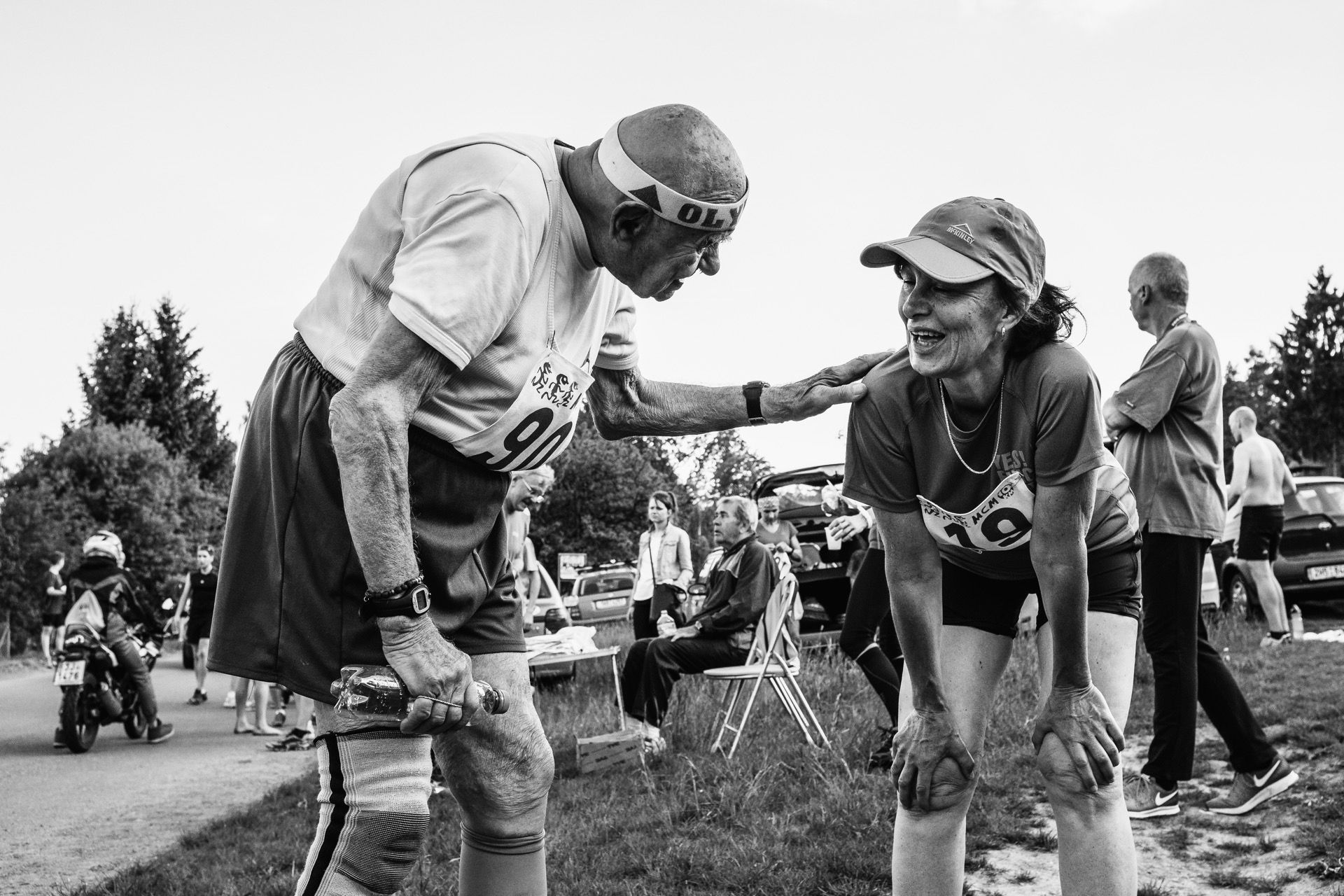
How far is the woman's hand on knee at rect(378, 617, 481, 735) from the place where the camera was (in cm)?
208

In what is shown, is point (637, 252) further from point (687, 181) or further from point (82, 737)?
point (82, 737)

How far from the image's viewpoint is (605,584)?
90.6 ft

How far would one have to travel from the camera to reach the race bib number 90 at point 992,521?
273 cm

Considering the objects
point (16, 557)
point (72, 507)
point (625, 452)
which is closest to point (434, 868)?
point (16, 557)

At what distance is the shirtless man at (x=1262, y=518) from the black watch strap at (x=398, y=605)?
342 inches

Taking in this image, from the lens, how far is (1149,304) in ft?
16.7

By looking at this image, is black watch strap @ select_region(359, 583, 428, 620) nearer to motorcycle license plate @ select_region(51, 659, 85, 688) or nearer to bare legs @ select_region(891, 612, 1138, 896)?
bare legs @ select_region(891, 612, 1138, 896)

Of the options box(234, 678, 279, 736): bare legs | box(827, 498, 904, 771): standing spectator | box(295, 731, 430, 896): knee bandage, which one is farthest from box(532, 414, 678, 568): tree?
box(295, 731, 430, 896): knee bandage

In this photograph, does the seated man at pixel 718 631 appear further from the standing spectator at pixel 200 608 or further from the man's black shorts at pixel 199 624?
the man's black shorts at pixel 199 624

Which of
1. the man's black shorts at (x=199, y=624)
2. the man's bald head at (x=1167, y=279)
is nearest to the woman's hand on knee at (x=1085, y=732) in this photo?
the man's bald head at (x=1167, y=279)

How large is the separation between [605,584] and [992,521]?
25125 mm

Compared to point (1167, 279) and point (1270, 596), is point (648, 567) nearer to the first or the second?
point (1270, 596)

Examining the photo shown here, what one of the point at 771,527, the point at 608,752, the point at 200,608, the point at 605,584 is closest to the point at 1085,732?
the point at 608,752

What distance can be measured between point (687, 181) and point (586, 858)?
3.17 meters
